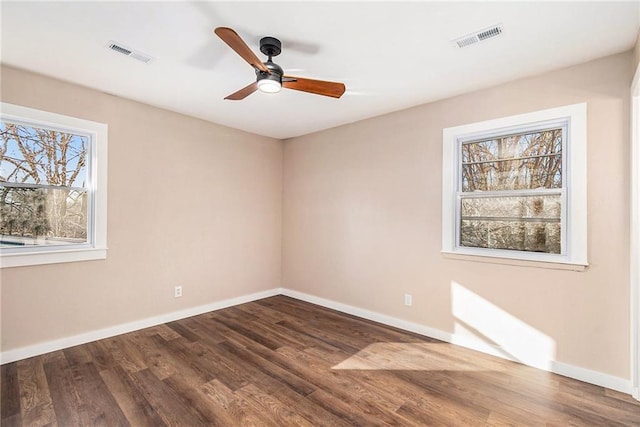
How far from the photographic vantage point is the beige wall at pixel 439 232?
7.97 feet

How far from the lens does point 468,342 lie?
123 inches

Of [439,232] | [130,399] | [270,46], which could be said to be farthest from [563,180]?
[130,399]

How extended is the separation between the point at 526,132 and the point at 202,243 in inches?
154

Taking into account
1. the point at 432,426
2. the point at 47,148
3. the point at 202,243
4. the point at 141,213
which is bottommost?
the point at 432,426

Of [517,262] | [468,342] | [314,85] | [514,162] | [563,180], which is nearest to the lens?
[314,85]

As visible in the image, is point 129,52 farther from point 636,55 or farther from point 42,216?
point 636,55

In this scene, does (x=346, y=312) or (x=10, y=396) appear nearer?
(x=10, y=396)

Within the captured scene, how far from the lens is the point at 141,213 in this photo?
11.7 ft

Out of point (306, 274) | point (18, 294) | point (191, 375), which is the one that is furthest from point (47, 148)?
point (306, 274)

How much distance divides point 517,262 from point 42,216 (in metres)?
4.53

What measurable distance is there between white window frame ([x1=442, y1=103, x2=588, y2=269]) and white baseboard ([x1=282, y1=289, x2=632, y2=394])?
0.85 metres

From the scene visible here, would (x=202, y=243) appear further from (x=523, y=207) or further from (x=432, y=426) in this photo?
(x=523, y=207)

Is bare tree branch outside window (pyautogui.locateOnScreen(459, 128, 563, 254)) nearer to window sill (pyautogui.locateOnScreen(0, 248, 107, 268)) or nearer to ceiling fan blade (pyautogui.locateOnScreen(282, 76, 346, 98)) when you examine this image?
ceiling fan blade (pyautogui.locateOnScreen(282, 76, 346, 98))

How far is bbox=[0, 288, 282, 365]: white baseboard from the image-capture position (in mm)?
2770
